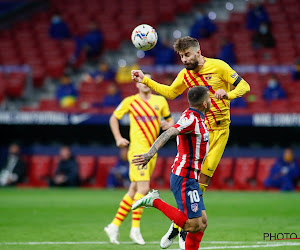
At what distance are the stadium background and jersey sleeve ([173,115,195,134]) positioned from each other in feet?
32.6

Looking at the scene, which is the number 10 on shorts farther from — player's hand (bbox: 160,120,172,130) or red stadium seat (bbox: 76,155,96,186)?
red stadium seat (bbox: 76,155,96,186)

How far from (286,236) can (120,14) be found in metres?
17.8

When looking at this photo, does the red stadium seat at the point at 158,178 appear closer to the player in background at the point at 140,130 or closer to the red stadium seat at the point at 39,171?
the red stadium seat at the point at 39,171

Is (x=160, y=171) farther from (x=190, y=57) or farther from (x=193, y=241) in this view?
(x=193, y=241)

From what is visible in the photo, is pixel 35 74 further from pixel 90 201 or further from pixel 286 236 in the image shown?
pixel 286 236

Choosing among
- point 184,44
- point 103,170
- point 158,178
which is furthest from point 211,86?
point 103,170

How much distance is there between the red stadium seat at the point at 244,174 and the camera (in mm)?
18875

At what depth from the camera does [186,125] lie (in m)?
6.16

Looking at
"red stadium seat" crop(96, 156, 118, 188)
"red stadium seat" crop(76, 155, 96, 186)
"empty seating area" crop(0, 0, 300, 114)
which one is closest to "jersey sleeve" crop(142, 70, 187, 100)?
"empty seating area" crop(0, 0, 300, 114)

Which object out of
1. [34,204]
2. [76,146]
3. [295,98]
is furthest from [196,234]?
[76,146]

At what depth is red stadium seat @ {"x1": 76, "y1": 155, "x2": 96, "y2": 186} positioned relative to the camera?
66.1 feet

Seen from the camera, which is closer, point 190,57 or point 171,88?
point 190,57

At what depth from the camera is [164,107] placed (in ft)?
30.3

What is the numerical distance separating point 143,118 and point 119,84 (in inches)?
445
